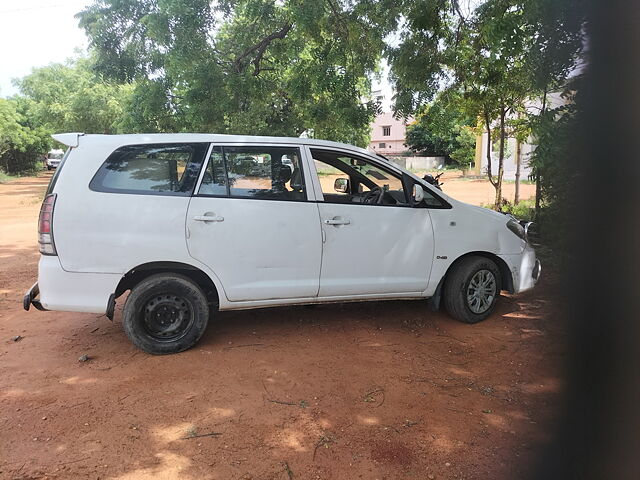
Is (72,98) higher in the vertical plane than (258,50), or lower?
higher

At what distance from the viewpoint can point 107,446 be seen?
9.38ft

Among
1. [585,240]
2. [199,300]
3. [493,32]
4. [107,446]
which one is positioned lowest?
[107,446]

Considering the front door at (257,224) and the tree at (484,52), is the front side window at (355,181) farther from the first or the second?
the tree at (484,52)

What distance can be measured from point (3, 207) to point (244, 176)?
57.9 ft

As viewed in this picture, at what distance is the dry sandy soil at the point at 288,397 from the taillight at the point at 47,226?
3.33ft

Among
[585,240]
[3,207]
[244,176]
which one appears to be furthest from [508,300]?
[3,207]

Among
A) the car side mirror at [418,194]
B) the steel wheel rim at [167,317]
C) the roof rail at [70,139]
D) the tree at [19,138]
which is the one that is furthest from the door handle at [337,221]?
the tree at [19,138]

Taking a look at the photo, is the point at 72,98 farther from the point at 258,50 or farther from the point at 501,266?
the point at 501,266

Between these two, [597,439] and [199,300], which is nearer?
[597,439]

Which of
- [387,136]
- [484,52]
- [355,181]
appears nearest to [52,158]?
[387,136]

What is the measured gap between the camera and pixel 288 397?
3457 millimetres

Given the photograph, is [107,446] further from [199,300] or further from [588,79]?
[588,79]

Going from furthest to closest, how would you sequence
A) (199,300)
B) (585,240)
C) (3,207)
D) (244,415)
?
(3,207) → (199,300) → (585,240) → (244,415)

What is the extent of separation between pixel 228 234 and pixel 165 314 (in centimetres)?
90
